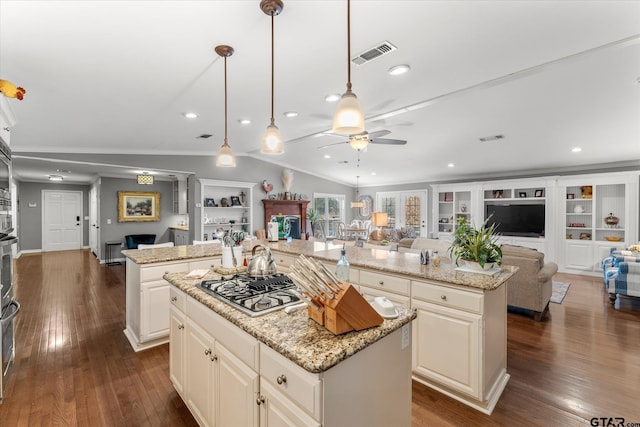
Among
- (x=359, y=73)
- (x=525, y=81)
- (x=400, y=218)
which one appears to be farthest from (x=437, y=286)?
(x=400, y=218)

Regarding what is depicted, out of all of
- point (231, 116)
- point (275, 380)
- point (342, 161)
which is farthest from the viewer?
point (342, 161)

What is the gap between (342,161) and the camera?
315 inches

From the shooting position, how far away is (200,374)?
1.77 meters

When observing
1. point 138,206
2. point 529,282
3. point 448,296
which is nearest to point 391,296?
point 448,296

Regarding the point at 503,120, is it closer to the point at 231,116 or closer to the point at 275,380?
the point at 231,116

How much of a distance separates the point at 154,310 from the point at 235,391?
6.71 ft

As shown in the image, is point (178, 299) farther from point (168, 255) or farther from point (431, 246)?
point (431, 246)

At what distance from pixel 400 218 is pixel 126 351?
862cm

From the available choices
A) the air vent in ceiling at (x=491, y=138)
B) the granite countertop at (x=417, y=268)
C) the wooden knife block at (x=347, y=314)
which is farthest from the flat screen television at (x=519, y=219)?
the wooden knife block at (x=347, y=314)

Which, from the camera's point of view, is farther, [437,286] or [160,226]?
[160,226]

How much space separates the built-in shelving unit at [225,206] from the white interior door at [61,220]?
19.0 ft

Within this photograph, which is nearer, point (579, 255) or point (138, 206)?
point (579, 255)

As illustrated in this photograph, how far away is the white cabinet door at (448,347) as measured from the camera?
6.69 feet

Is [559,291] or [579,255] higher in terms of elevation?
[579,255]
